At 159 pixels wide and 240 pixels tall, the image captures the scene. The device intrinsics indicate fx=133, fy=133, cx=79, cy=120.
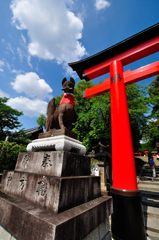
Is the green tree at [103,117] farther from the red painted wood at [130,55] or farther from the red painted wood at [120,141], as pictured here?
the red painted wood at [120,141]

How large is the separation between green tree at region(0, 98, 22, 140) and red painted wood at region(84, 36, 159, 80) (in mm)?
12116

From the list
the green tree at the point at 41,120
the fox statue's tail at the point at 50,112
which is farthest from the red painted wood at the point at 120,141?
the green tree at the point at 41,120

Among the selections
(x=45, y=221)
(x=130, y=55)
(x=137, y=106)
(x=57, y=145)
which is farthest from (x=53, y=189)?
(x=137, y=106)

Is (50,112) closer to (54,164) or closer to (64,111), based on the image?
(64,111)

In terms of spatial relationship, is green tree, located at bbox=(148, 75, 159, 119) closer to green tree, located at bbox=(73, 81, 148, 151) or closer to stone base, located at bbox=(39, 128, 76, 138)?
green tree, located at bbox=(73, 81, 148, 151)

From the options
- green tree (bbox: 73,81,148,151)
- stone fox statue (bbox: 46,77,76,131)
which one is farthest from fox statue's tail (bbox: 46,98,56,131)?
green tree (bbox: 73,81,148,151)

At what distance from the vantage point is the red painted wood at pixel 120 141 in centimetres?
351

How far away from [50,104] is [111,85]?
2.60 meters

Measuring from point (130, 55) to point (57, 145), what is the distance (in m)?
4.22

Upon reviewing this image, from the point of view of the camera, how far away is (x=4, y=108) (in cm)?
1420

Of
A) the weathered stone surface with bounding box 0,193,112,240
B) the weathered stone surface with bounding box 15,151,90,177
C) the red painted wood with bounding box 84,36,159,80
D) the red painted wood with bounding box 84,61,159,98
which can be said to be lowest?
the weathered stone surface with bounding box 0,193,112,240

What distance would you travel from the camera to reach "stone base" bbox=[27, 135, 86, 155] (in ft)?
7.41

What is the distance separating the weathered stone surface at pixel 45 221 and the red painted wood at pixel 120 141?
5.39 feet

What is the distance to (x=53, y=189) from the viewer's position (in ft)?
5.65
